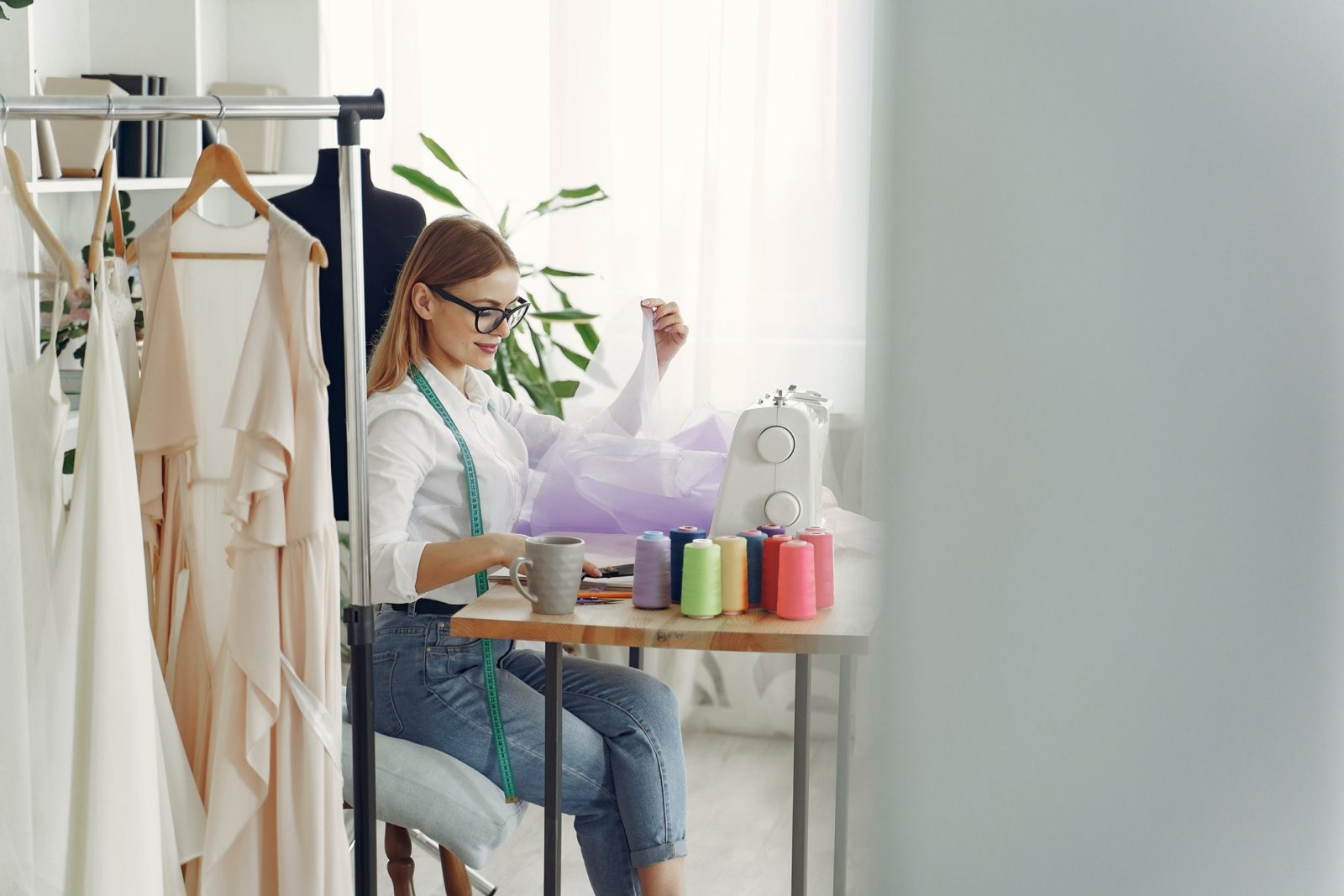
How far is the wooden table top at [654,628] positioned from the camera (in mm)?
1372

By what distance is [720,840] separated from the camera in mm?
2746

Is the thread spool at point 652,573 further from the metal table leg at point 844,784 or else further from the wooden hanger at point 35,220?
the metal table leg at point 844,784

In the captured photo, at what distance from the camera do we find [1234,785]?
156 mm

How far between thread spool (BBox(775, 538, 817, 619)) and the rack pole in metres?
0.53

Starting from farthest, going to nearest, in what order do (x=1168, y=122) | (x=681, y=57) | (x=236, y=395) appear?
(x=681, y=57), (x=236, y=395), (x=1168, y=122)

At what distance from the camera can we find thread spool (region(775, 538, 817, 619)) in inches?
55.7

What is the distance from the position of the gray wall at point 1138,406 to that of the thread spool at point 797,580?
126 cm

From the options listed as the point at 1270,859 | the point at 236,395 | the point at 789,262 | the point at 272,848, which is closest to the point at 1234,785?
the point at 1270,859

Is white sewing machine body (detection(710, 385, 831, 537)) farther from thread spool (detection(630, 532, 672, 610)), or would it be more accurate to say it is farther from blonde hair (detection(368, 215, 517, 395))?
blonde hair (detection(368, 215, 517, 395))

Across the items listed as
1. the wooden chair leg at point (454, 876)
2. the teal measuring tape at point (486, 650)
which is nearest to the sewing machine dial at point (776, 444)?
the teal measuring tape at point (486, 650)

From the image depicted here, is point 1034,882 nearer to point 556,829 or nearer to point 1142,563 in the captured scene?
point 1142,563

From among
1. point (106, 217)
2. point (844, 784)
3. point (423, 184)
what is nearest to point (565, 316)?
point (423, 184)

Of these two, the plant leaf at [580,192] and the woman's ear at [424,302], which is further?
the plant leaf at [580,192]

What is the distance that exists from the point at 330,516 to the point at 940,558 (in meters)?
1.14
